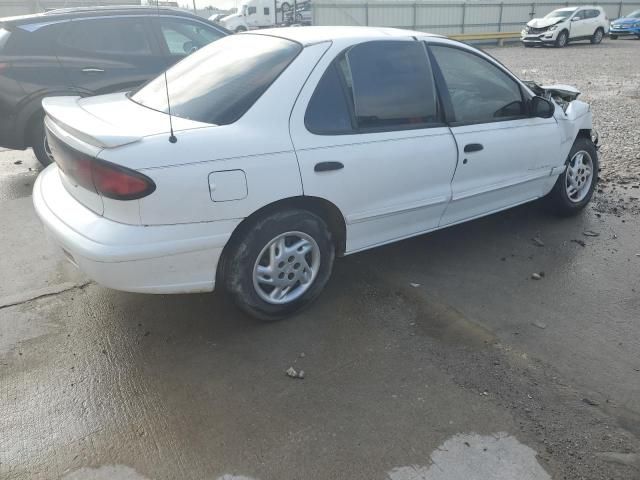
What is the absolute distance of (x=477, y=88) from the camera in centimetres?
404

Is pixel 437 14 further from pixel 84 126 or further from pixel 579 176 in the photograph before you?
pixel 84 126

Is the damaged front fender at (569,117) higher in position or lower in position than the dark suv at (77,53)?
lower

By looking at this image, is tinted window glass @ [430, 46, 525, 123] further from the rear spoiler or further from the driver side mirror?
the rear spoiler

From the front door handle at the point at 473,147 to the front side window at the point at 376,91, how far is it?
1.03ft

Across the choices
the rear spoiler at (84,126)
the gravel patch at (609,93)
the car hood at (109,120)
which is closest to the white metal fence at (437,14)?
the gravel patch at (609,93)

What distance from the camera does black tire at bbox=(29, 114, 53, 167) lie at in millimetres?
5930

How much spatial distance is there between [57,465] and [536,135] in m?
3.92

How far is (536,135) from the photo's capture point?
4.33 m

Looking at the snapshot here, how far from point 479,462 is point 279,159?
178cm

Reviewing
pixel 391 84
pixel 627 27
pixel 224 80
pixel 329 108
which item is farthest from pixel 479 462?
pixel 627 27

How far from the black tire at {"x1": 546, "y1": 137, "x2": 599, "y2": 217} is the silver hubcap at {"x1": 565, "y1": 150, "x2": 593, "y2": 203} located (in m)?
0.02

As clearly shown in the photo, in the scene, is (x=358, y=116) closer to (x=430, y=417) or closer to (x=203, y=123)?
(x=203, y=123)

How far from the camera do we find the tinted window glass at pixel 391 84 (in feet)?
11.1

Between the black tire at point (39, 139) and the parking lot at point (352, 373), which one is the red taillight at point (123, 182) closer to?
the parking lot at point (352, 373)
